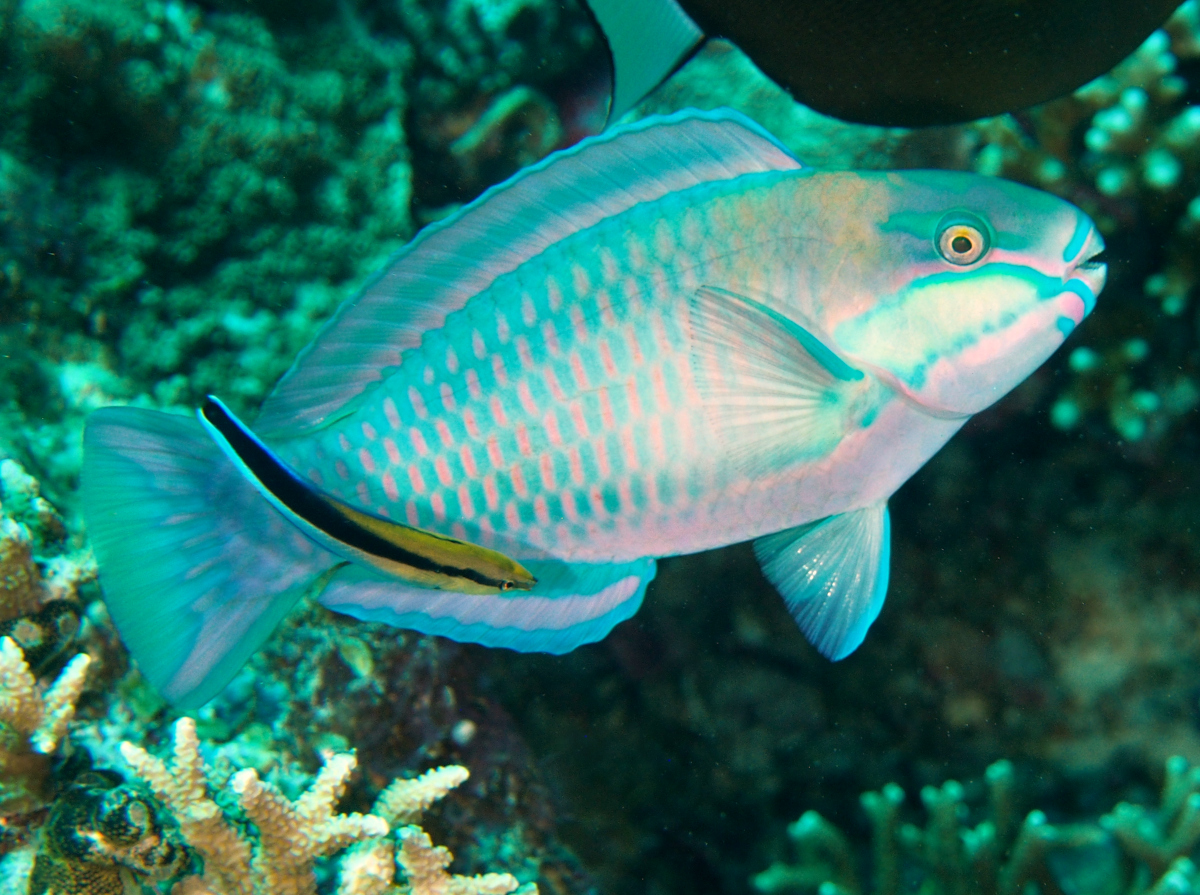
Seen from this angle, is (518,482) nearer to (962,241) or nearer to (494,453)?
(494,453)

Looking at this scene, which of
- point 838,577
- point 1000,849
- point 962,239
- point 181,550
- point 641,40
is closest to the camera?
point 962,239

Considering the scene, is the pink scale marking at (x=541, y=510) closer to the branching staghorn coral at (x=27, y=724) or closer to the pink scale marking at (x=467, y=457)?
the pink scale marking at (x=467, y=457)

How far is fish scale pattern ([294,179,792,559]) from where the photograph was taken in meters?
1.52

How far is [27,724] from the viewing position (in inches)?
74.3

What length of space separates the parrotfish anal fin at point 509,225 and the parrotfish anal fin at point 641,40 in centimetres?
59

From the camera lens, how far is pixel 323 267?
2.68 meters

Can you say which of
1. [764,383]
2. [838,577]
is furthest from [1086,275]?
[838,577]

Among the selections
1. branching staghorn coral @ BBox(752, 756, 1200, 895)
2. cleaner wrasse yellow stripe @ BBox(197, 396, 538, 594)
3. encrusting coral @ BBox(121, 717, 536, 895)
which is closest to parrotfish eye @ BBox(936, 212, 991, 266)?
cleaner wrasse yellow stripe @ BBox(197, 396, 538, 594)

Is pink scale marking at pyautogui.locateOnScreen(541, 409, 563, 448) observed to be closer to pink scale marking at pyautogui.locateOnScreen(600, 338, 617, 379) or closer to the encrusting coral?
pink scale marking at pyautogui.locateOnScreen(600, 338, 617, 379)

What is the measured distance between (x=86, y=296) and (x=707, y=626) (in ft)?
7.66

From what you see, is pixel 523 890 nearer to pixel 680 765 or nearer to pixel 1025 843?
pixel 680 765

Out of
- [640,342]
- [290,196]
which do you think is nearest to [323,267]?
[290,196]

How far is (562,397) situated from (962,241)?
863mm

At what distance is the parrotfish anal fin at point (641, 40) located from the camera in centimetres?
198
